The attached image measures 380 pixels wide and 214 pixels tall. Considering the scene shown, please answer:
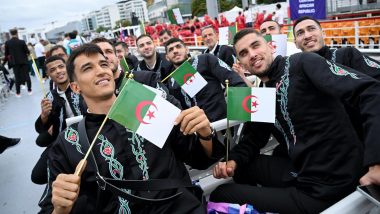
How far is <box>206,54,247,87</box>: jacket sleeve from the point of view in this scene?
10.7 feet

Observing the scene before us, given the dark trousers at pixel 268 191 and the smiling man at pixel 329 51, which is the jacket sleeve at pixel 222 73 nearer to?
the smiling man at pixel 329 51

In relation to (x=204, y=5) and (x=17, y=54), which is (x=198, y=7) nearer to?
(x=204, y=5)

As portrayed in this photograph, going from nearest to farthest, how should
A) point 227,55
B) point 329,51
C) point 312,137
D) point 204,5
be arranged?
point 312,137 → point 329,51 → point 227,55 → point 204,5

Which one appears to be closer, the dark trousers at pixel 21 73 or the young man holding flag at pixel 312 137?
the young man holding flag at pixel 312 137

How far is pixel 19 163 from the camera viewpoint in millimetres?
4391

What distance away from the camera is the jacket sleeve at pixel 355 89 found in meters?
1.36

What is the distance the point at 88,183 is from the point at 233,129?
1.33 metres

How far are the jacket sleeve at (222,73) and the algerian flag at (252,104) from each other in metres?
1.27

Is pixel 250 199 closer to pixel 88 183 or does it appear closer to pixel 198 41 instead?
Answer: pixel 88 183

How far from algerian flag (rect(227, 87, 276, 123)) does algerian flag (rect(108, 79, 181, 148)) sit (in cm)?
57

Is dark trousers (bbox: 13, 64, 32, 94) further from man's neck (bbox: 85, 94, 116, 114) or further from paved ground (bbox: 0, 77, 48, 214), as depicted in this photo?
man's neck (bbox: 85, 94, 116, 114)

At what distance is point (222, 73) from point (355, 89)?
1.98 metres

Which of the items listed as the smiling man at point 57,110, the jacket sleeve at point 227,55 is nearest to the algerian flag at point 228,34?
the jacket sleeve at point 227,55

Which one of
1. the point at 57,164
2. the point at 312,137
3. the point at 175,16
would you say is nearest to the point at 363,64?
the point at 312,137
